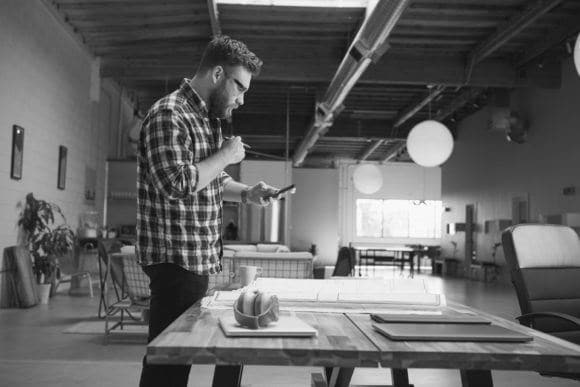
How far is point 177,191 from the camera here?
154 centimetres

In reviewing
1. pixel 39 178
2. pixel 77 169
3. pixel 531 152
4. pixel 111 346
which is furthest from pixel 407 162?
pixel 111 346

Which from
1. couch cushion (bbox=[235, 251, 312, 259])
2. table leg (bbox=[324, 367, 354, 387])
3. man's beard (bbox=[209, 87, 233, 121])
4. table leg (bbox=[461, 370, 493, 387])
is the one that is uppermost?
man's beard (bbox=[209, 87, 233, 121])

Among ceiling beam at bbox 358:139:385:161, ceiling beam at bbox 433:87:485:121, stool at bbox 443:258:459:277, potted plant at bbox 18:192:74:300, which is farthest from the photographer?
ceiling beam at bbox 358:139:385:161

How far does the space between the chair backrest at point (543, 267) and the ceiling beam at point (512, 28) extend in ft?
15.7

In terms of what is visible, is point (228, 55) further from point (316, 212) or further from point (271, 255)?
point (316, 212)

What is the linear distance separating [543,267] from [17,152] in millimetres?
6043

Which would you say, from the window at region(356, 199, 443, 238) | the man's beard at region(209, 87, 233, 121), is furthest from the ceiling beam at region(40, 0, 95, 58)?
the window at region(356, 199, 443, 238)

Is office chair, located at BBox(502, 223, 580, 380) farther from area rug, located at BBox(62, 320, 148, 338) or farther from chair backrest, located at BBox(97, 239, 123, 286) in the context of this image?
chair backrest, located at BBox(97, 239, 123, 286)

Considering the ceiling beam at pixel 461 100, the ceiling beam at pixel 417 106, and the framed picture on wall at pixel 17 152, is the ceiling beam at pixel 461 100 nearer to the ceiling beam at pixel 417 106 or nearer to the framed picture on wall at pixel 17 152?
the ceiling beam at pixel 417 106

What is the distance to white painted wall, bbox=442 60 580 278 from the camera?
31.6 feet

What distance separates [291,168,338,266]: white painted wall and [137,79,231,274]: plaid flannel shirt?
1796 cm

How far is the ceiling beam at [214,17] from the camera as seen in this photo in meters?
7.43

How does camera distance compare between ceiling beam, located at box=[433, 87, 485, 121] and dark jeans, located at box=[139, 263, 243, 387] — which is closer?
dark jeans, located at box=[139, 263, 243, 387]

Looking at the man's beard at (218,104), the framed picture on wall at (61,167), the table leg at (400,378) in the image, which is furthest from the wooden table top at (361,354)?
the framed picture on wall at (61,167)
